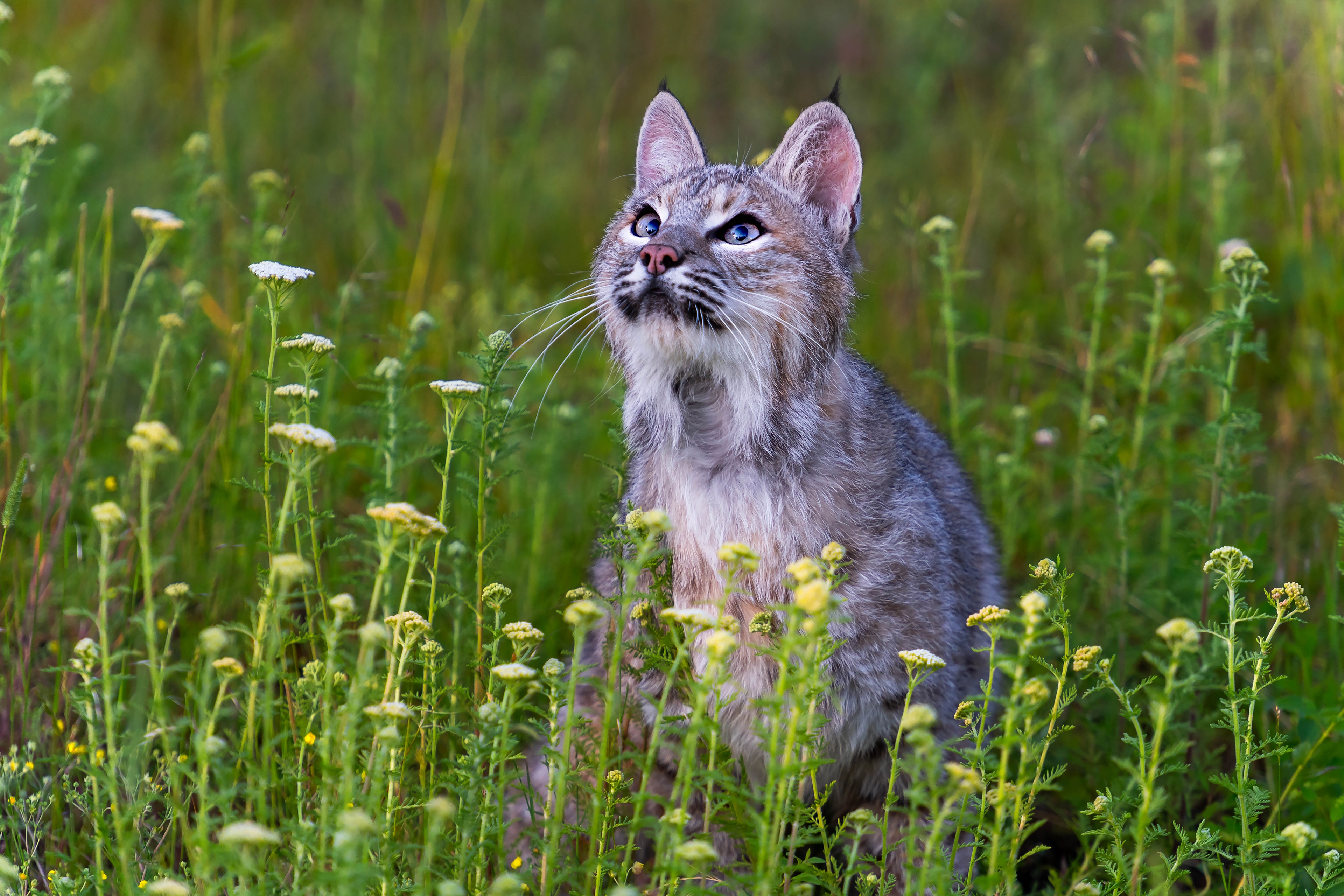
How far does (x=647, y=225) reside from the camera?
429 cm

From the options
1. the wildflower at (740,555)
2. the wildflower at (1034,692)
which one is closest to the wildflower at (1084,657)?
the wildflower at (1034,692)

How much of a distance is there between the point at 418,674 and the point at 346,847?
2359mm

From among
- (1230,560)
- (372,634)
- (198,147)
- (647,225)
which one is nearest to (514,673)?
(372,634)

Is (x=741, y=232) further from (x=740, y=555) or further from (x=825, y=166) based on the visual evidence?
(x=740, y=555)

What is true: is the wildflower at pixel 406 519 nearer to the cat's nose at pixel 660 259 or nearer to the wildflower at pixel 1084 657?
the cat's nose at pixel 660 259

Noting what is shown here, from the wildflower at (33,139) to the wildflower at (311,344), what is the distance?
45.8 inches

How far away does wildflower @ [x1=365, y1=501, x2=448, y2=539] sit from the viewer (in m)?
2.63

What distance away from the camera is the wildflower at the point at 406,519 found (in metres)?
2.63

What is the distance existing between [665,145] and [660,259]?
1206 mm

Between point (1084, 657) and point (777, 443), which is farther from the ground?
point (777, 443)

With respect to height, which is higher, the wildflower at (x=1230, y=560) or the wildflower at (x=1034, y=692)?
the wildflower at (x=1230, y=560)

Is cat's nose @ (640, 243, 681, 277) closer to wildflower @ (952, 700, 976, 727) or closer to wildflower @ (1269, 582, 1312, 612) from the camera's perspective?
wildflower @ (952, 700, 976, 727)

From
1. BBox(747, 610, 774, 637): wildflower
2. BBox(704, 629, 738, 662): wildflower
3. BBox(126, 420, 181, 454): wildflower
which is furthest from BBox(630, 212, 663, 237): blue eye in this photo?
BBox(126, 420, 181, 454): wildflower

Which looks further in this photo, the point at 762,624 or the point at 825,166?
the point at 825,166
